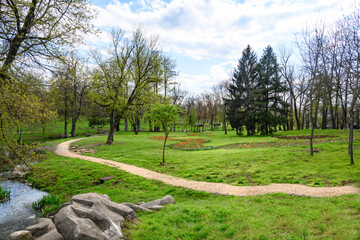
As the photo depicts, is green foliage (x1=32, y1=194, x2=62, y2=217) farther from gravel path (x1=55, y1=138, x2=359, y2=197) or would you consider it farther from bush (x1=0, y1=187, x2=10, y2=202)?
gravel path (x1=55, y1=138, x2=359, y2=197)

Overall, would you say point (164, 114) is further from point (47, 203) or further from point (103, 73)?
point (103, 73)

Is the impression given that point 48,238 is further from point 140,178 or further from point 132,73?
point 132,73

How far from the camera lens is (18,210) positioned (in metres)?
8.97

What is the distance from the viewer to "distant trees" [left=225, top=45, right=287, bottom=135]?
1321 inches

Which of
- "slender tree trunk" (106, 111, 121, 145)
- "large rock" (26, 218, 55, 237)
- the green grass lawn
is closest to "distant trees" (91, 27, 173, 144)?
"slender tree trunk" (106, 111, 121, 145)

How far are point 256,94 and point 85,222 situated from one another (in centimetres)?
3327

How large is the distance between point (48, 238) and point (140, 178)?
6697 mm

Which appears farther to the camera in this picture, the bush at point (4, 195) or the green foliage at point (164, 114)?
the green foliage at point (164, 114)

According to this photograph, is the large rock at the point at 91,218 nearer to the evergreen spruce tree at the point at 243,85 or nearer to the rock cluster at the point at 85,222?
the rock cluster at the point at 85,222

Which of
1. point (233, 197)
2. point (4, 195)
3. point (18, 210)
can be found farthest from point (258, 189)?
point (4, 195)

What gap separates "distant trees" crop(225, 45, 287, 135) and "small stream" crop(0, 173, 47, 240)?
30402mm

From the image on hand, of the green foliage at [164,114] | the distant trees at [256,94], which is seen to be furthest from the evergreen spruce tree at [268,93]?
the green foliage at [164,114]

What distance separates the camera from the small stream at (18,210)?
7526 millimetres

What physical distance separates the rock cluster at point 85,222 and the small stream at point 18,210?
7.14 feet
